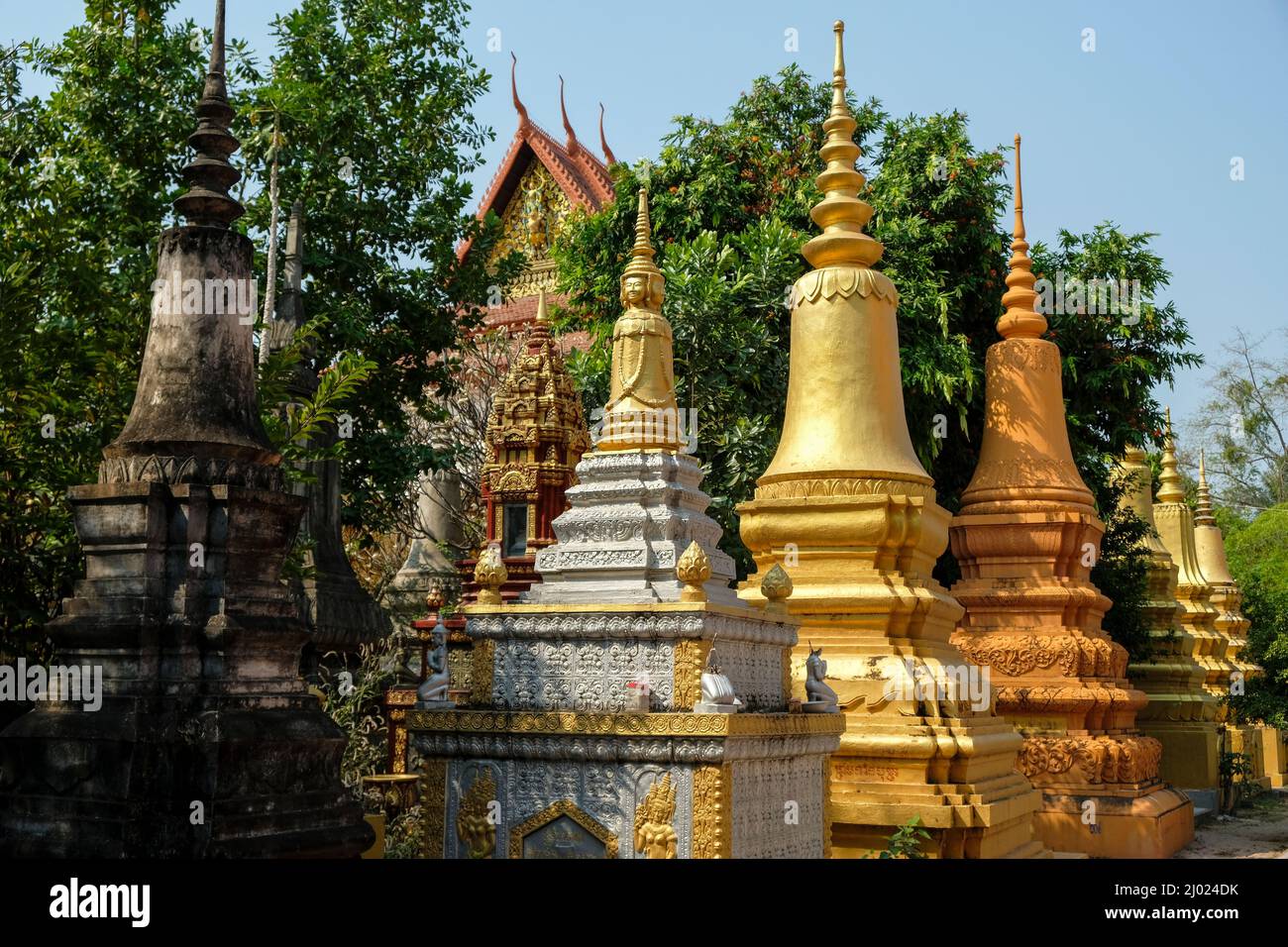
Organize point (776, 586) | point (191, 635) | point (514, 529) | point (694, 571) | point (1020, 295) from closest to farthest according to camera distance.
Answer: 1. point (191, 635)
2. point (694, 571)
3. point (776, 586)
4. point (1020, 295)
5. point (514, 529)

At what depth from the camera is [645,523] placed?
903cm

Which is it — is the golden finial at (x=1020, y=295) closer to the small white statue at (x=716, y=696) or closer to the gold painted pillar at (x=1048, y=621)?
the gold painted pillar at (x=1048, y=621)

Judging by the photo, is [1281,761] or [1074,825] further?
[1281,761]

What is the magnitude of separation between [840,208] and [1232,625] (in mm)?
17490

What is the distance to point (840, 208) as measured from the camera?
12.8m

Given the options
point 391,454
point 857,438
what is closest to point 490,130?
→ point 391,454

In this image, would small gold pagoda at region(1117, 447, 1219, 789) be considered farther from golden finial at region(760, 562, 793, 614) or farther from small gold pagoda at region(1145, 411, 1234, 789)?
golden finial at region(760, 562, 793, 614)

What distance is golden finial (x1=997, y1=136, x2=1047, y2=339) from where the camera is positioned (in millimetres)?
15766

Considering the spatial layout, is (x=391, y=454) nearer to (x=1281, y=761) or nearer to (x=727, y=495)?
(x=727, y=495)

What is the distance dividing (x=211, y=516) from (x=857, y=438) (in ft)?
21.5

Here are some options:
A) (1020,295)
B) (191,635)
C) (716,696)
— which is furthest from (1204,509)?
(191,635)

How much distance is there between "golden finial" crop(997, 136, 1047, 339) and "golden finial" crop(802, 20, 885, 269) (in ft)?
11.4

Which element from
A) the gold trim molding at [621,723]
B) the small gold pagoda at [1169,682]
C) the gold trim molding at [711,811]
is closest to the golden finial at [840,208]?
the gold trim molding at [621,723]

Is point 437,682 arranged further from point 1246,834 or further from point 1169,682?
point 1169,682
